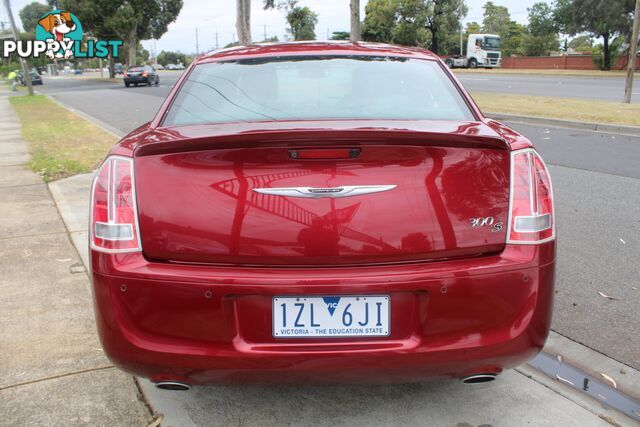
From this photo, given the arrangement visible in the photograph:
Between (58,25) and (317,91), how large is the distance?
4958 cm

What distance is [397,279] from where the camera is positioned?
2057 mm

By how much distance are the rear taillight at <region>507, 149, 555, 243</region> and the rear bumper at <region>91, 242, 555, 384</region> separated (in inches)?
2.4

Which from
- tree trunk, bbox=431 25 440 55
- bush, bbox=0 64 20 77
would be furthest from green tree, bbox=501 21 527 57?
bush, bbox=0 64 20 77

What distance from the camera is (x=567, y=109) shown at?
46.1 feet

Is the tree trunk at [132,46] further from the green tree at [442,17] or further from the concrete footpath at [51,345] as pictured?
the concrete footpath at [51,345]

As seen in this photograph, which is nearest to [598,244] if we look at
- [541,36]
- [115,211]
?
[115,211]

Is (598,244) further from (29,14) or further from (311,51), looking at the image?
(29,14)

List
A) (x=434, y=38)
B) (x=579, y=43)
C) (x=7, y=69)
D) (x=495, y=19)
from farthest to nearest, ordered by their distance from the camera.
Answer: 1. (x=495, y=19)
2. (x=579, y=43)
3. (x=7, y=69)
4. (x=434, y=38)

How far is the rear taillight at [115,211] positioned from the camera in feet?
7.07

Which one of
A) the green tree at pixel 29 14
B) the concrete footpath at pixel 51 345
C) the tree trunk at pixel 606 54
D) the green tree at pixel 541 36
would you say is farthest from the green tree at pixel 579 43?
the green tree at pixel 29 14

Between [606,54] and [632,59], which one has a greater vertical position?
[606,54]

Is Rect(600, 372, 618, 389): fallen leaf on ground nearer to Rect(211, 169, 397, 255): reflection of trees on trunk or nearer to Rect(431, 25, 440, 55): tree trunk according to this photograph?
Rect(211, 169, 397, 255): reflection of trees on trunk

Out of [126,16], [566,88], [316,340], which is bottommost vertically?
[316,340]

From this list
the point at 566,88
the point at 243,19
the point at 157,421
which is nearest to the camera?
the point at 157,421
